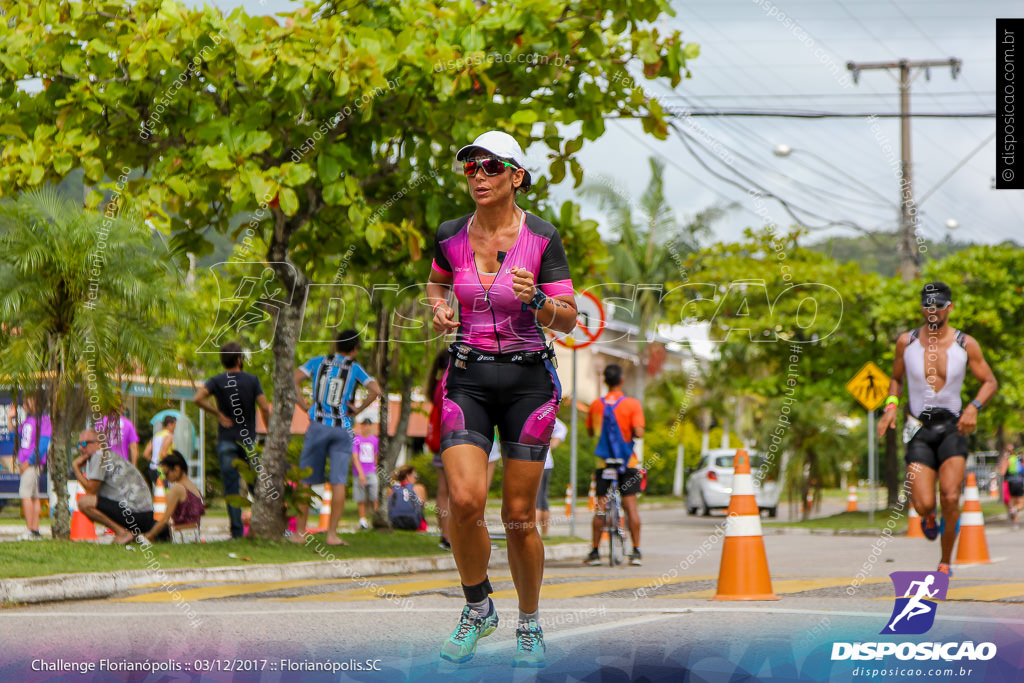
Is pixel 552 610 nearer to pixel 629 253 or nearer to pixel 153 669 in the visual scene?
pixel 153 669

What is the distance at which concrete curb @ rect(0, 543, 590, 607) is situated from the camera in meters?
7.42

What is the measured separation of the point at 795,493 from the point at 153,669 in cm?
2453

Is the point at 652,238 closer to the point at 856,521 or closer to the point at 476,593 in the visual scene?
the point at 856,521

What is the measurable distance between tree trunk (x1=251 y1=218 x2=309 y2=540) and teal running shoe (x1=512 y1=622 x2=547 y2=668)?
6638 mm

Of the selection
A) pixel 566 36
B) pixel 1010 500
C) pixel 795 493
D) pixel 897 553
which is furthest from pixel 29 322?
pixel 795 493

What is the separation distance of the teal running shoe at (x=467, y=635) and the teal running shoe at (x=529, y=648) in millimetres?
141

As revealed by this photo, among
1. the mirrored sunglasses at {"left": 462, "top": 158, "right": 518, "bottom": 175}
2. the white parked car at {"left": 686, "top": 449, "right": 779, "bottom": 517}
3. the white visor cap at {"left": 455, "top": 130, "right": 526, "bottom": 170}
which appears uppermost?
the white visor cap at {"left": 455, "top": 130, "right": 526, "bottom": 170}

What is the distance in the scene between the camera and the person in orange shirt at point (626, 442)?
11.7m

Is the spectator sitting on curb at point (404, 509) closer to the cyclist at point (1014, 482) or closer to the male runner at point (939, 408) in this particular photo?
the male runner at point (939, 408)

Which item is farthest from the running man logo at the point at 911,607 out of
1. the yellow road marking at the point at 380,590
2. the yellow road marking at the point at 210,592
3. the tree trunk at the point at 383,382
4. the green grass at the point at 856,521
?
the green grass at the point at 856,521

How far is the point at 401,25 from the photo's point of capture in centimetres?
1023

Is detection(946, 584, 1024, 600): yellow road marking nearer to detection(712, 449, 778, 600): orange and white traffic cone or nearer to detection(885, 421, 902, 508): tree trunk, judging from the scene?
detection(712, 449, 778, 600): orange and white traffic cone

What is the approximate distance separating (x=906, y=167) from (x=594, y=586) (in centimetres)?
1791

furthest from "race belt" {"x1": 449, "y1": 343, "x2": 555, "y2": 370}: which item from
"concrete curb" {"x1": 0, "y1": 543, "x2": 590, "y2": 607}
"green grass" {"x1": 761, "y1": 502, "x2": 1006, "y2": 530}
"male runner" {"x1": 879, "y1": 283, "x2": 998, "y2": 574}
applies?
"green grass" {"x1": 761, "y1": 502, "x2": 1006, "y2": 530}
